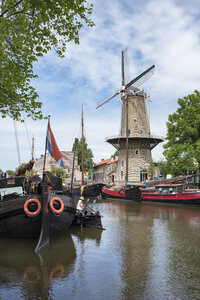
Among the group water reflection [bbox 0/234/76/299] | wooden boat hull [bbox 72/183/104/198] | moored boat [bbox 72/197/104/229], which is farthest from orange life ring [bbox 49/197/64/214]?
wooden boat hull [bbox 72/183/104/198]

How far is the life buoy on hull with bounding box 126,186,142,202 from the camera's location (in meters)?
33.1

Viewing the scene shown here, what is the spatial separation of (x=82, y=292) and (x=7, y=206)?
6566 mm

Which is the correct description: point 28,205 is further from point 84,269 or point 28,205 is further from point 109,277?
point 109,277

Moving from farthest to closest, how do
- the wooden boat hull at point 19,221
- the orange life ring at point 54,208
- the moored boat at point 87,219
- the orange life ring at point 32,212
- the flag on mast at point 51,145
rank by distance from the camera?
the moored boat at point 87,219, the flag on mast at point 51,145, the orange life ring at point 54,208, the wooden boat hull at point 19,221, the orange life ring at point 32,212

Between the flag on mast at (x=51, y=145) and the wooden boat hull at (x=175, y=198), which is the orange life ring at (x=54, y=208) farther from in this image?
the wooden boat hull at (x=175, y=198)

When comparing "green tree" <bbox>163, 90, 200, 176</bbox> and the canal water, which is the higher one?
"green tree" <bbox>163, 90, 200, 176</bbox>

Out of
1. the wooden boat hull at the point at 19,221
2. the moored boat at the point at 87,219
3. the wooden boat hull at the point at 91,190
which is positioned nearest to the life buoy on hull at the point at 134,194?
the wooden boat hull at the point at 91,190

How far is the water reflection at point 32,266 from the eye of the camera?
6824mm

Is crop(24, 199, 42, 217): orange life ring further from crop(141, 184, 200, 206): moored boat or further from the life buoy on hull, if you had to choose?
the life buoy on hull

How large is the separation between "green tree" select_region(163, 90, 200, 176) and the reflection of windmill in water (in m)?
12.7

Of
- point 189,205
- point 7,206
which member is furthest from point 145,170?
point 7,206

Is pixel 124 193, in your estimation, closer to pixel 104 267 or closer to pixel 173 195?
pixel 173 195

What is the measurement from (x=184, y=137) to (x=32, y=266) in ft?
92.1

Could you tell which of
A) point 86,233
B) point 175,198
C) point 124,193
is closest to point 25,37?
point 86,233
